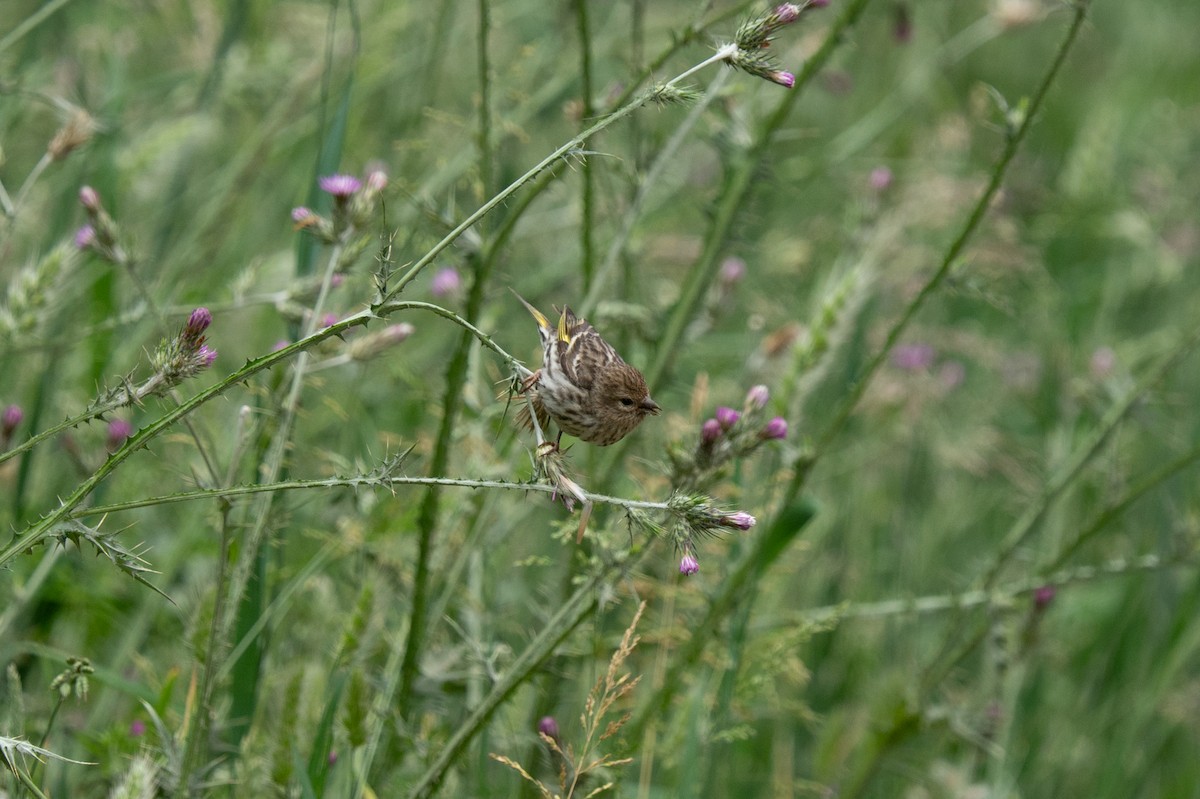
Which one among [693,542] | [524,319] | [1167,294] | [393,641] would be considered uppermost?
[693,542]

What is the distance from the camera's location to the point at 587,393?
176 centimetres

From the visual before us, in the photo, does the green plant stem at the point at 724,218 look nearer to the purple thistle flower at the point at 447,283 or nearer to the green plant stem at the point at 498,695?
the purple thistle flower at the point at 447,283

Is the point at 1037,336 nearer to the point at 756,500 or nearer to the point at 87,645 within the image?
the point at 756,500

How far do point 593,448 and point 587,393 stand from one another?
0.92m

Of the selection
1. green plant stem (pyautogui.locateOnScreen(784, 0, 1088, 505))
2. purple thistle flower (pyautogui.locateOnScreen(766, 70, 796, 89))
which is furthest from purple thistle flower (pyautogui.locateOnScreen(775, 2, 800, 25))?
green plant stem (pyautogui.locateOnScreen(784, 0, 1088, 505))

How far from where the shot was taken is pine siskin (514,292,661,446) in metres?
1.77

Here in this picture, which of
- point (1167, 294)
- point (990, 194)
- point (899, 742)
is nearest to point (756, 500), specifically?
point (899, 742)

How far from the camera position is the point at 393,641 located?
2.42 metres

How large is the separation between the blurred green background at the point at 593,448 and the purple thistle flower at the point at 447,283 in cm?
3

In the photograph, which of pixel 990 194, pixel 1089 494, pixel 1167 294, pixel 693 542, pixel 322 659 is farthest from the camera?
pixel 1167 294

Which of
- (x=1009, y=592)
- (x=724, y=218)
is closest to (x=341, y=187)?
(x=724, y=218)

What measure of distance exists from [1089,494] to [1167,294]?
5.65 feet

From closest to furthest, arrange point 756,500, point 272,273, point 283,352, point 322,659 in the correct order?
point 283,352, point 322,659, point 756,500, point 272,273

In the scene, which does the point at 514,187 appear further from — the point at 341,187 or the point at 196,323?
the point at 341,187
